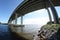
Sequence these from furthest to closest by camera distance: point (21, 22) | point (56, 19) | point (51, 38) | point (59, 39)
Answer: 1. point (21, 22)
2. point (56, 19)
3. point (51, 38)
4. point (59, 39)

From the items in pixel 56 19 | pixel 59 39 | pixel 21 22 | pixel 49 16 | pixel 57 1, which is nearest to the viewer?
pixel 59 39

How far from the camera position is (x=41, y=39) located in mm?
18766

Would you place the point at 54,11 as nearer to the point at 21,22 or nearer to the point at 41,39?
the point at 41,39

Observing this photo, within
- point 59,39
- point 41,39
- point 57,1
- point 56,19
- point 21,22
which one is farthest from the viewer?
point 21,22

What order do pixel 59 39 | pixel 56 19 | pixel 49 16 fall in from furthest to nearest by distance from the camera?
pixel 49 16 < pixel 56 19 < pixel 59 39

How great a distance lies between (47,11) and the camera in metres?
33.4

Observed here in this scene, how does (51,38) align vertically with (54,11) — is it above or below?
below

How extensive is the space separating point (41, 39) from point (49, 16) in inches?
591

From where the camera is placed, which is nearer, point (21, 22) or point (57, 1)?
point (57, 1)

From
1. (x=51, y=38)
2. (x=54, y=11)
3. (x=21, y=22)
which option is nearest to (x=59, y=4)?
(x=54, y=11)

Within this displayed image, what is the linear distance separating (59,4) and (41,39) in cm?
1610

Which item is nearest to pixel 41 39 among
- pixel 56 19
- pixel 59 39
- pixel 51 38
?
pixel 51 38

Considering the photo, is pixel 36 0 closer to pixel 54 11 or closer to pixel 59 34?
pixel 54 11


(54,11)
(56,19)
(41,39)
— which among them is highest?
(54,11)
